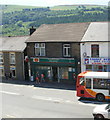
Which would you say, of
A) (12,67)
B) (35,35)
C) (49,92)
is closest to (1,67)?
(12,67)

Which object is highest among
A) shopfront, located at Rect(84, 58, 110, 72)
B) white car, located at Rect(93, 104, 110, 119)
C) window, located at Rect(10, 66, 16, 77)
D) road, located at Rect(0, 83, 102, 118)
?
shopfront, located at Rect(84, 58, 110, 72)

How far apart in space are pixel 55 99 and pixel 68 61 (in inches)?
294

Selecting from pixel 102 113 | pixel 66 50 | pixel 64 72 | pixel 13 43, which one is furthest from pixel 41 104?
pixel 13 43

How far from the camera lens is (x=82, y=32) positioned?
30750 mm

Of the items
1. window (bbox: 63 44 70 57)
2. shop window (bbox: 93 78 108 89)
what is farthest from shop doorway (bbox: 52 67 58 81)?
shop window (bbox: 93 78 108 89)

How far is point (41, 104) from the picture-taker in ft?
72.7

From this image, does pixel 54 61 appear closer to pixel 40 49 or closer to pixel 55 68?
pixel 55 68

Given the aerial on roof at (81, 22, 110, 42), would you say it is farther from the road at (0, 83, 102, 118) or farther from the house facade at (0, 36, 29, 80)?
the house facade at (0, 36, 29, 80)

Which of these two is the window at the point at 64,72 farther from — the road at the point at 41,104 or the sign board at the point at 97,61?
the road at the point at 41,104

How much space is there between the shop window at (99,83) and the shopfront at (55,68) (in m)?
7.72

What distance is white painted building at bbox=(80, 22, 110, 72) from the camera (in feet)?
92.3

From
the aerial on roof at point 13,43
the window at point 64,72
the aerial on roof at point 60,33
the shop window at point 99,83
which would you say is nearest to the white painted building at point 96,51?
the aerial on roof at point 60,33

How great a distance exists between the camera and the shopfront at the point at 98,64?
28134mm

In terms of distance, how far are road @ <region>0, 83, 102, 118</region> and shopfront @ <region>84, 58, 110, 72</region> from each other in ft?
13.8
